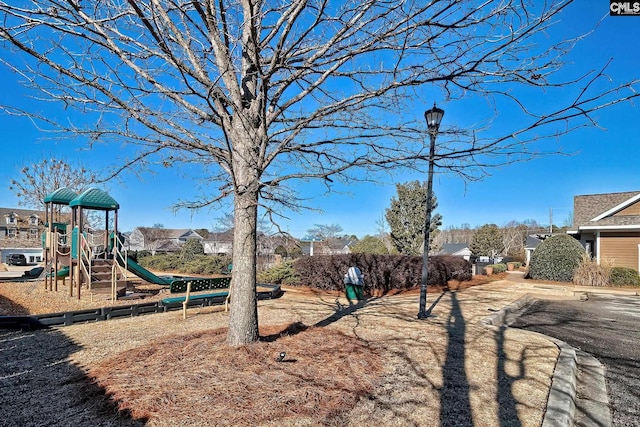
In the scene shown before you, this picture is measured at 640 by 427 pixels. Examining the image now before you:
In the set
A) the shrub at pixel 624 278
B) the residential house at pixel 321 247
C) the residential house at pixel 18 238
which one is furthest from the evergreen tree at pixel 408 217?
the residential house at pixel 18 238

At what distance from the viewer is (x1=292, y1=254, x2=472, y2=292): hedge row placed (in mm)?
13734

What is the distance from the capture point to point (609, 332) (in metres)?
7.01

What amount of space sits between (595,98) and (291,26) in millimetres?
3349

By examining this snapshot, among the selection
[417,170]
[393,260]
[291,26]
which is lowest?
[393,260]

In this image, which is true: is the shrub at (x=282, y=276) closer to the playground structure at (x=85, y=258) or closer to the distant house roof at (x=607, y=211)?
the playground structure at (x=85, y=258)

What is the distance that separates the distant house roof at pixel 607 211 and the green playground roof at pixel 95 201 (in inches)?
872

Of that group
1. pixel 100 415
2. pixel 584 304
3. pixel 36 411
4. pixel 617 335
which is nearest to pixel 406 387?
pixel 100 415

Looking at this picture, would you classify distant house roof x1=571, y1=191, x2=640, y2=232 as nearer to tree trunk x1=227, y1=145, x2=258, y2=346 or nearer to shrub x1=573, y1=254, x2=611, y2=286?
shrub x1=573, y1=254, x2=611, y2=286

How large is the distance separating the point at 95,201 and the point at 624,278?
21475 mm

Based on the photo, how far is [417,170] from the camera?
4535mm

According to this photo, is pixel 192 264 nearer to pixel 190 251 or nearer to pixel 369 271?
Result: pixel 190 251

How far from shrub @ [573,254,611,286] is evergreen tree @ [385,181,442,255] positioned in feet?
30.1

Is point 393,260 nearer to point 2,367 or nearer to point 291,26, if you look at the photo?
point 291,26

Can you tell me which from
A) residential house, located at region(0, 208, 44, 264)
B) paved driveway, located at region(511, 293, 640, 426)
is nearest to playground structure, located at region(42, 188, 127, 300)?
paved driveway, located at region(511, 293, 640, 426)
